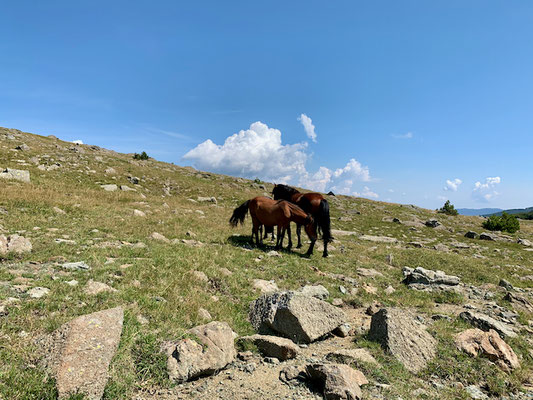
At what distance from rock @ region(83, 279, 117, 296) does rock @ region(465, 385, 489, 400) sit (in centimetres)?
791

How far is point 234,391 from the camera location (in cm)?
450

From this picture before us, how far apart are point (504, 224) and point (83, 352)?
153 ft

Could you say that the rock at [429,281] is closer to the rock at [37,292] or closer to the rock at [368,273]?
the rock at [368,273]

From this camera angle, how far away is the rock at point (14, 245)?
7.97 metres

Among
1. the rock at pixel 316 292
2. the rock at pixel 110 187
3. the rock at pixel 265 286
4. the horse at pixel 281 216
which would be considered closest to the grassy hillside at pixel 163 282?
the rock at pixel 265 286

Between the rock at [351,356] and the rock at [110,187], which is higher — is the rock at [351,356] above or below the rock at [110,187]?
below

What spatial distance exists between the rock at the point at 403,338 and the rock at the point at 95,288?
6551 mm

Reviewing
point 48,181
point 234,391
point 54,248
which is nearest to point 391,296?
point 234,391

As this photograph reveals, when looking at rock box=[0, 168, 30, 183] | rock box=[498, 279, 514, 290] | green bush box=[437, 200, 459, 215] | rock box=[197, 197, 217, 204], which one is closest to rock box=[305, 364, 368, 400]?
rock box=[498, 279, 514, 290]

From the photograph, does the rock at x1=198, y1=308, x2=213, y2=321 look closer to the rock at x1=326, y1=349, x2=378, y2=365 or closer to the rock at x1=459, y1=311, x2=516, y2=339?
the rock at x1=326, y1=349, x2=378, y2=365

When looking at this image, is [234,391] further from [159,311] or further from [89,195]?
[89,195]

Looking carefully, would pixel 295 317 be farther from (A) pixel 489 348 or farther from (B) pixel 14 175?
(B) pixel 14 175

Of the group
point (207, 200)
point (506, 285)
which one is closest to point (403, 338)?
point (506, 285)

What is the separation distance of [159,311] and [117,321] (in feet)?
4.31
